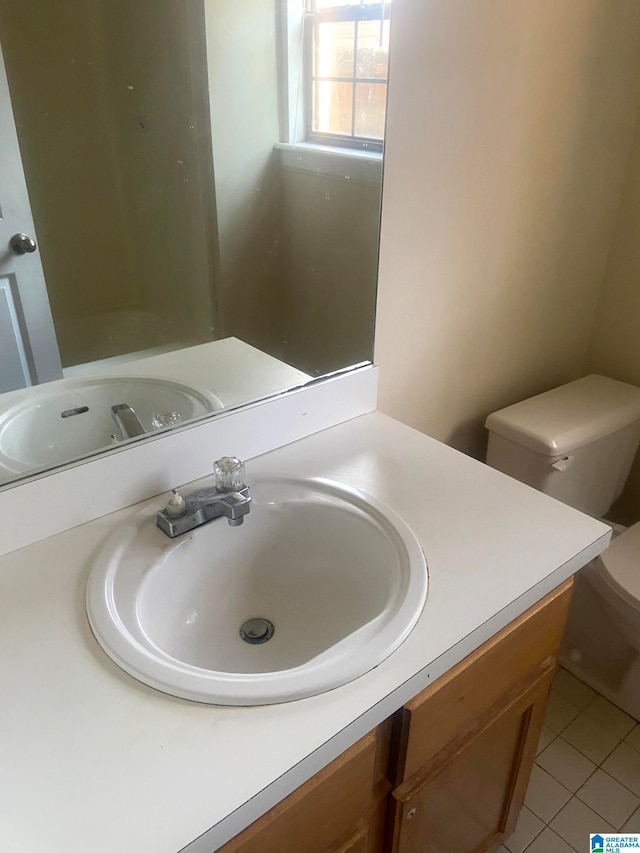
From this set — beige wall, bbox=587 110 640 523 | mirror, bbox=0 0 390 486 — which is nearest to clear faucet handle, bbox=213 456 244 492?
mirror, bbox=0 0 390 486

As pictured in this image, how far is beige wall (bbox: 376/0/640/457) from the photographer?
3.95ft

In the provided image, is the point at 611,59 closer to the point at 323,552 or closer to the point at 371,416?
the point at 371,416

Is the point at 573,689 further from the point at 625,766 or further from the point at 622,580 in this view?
the point at 622,580

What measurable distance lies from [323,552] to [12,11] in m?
0.87

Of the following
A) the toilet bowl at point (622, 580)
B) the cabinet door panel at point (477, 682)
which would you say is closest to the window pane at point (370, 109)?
the cabinet door panel at point (477, 682)

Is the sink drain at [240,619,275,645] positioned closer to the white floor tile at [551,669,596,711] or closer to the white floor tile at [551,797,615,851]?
the white floor tile at [551,797,615,851]

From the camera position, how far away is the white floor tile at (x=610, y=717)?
5.48ft

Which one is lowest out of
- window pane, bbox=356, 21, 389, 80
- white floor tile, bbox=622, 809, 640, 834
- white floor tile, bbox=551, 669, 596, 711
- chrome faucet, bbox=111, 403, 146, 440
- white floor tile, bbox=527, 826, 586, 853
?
white floor tile, bbox=551, 669, 596, 711

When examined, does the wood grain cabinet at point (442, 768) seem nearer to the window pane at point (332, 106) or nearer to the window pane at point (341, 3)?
the window pane at point (332, 106)

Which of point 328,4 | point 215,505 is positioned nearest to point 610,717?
point 215,505

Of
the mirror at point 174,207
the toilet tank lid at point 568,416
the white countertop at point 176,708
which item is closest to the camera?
the white countertop at point 176,708

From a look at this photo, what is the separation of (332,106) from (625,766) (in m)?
1.65

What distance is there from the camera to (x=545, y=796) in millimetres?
1510

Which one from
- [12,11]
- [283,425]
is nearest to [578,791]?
[283,425]
